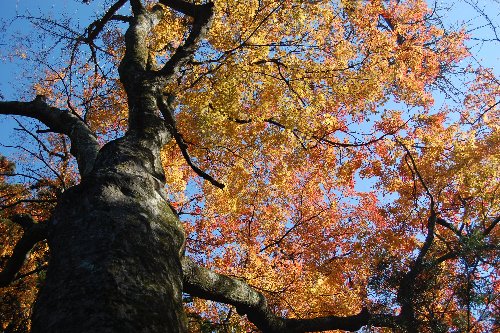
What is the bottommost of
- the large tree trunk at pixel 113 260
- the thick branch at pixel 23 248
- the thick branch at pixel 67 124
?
the large tree trunk at pixel 113 260

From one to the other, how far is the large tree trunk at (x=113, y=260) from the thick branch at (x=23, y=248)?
1470 millimetres

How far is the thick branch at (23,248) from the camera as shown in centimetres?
401

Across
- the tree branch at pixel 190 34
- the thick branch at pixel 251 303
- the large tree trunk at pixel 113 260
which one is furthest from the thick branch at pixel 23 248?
the tree branch at pixel 190 34

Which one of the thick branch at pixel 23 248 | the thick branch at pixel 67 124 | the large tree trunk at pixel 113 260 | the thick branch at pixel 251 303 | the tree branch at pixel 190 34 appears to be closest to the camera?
the large tree trunk at pixel 113 260

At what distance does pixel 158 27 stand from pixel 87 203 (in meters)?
8.36

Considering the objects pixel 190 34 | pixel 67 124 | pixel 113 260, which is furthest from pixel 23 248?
pixel 190 34

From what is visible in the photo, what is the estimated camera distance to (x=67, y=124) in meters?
5.25

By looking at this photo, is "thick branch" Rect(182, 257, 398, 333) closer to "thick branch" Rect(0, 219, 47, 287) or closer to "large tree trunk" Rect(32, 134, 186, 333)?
"large tree trunk" Rect(32, 134, 186, 333)

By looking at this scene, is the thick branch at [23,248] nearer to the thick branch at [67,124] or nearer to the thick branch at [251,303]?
the thick branch at [67,124]

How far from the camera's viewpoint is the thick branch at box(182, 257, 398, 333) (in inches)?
153

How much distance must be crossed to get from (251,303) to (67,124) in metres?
3.68

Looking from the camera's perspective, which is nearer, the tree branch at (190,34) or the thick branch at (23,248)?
the thick branch at (23,248)

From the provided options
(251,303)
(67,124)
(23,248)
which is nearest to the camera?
(23,248)

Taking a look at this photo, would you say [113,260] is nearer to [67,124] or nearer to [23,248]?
[23,248]
